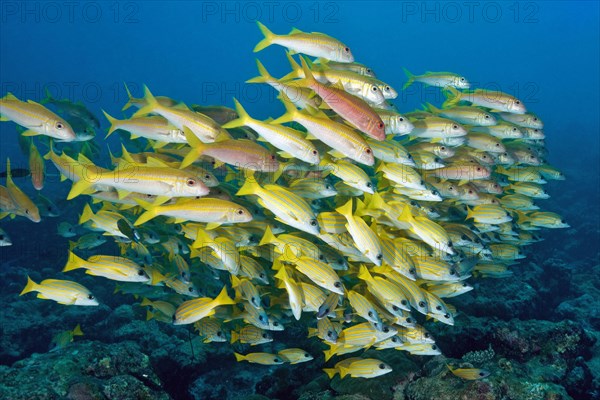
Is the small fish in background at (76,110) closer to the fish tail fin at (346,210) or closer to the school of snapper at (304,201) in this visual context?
the school of snapper at (304,201)

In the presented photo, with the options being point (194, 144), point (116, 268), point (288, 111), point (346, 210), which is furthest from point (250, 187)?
point (116, 268)

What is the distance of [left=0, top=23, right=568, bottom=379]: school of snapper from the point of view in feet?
13.1

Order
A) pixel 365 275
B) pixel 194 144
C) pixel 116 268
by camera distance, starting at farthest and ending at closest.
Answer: pixel 116 268, pixel 365 275, pixel 194 144

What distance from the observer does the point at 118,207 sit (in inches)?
236

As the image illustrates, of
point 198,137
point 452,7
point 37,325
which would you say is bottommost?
point 37,325

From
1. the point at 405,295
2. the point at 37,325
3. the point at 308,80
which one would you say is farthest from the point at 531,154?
the point at 37,325

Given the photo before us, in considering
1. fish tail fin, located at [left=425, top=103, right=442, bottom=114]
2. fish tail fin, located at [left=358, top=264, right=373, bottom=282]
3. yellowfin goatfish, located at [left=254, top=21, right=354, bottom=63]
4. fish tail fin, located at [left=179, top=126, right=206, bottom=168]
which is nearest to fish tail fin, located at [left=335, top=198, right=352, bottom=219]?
fish tail fin, located at [left=358, top=264, right=373, bottom=282]

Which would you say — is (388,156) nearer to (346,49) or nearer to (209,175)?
(346,49)

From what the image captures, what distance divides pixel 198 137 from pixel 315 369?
14.1 feet

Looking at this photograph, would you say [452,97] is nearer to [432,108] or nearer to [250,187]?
[432,108]

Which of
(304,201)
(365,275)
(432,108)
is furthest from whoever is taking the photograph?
(432,108)

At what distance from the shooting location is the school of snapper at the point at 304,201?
13.1 ft

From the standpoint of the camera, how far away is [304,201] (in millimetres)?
3961

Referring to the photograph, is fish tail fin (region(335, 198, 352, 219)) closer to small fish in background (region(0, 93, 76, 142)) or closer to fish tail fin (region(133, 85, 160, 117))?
fish tail fin (region(133, 85, 160, 117))
